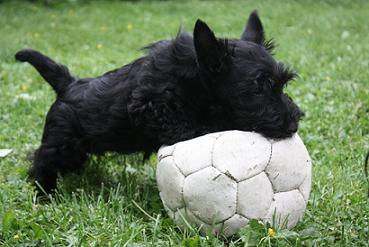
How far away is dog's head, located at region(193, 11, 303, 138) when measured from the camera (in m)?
2.66

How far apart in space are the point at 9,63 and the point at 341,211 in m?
5.21

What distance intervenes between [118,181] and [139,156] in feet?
0.77

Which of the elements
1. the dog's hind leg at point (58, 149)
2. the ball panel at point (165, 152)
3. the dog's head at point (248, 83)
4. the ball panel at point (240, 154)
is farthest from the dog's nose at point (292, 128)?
the dog's hind leg at point (58, 149)

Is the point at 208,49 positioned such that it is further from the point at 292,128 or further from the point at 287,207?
the point at 287,207

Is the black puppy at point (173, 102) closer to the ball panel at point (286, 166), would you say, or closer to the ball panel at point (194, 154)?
the ball panel at point (286, 166)

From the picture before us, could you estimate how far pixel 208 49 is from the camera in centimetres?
271

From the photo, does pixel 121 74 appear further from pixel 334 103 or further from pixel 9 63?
pixel 9 63

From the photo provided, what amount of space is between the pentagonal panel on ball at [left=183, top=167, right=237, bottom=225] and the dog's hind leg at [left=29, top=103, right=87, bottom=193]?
1086 mm

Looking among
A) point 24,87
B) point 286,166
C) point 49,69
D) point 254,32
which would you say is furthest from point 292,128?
point 24,87

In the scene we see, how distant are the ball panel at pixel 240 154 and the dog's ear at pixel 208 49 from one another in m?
0.39

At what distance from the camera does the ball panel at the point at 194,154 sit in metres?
2.51

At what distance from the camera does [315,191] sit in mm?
3105

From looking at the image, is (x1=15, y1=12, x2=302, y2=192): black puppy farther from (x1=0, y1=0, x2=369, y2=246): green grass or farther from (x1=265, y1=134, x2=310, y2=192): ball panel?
(x1=0, y1=0, x2=369, y2=246): green grass

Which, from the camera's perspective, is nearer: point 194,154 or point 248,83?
point 194,154
